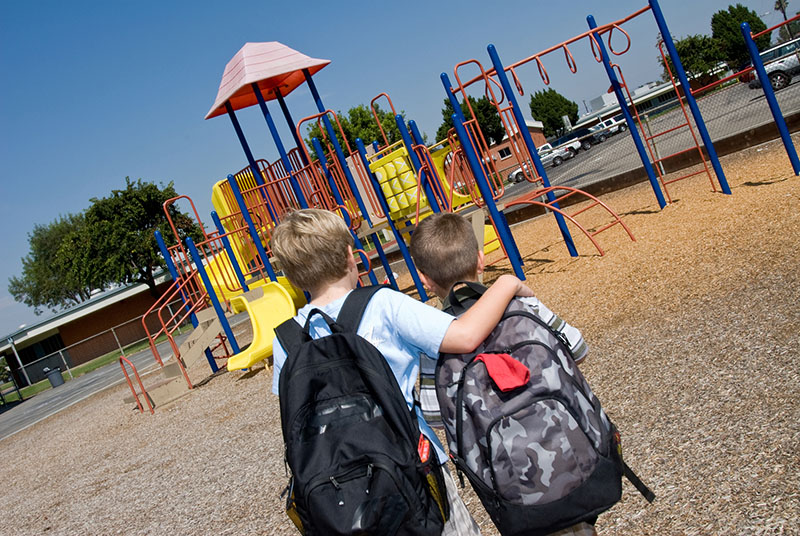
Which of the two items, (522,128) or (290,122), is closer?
(522,128)

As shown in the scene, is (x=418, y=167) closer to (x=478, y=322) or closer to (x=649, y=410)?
(x=649, y=410)

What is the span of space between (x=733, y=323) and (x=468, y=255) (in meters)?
3.18

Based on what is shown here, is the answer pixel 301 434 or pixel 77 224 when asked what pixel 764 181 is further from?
pixel 77 224

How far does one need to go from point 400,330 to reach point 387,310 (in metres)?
0.07

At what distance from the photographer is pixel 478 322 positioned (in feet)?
5.51

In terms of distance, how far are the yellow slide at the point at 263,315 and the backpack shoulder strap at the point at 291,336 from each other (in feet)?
24.3

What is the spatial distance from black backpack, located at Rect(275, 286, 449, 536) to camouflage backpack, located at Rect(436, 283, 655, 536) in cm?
17

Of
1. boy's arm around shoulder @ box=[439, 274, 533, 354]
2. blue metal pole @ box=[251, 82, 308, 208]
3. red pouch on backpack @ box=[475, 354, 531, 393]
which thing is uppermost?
blue metal pole @ box=[251, 82, 308, 208]

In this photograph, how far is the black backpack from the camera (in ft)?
5.17

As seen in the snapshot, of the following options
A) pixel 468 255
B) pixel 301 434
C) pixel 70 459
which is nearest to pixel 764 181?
pixel 468 255

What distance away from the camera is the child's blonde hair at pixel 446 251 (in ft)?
6.38

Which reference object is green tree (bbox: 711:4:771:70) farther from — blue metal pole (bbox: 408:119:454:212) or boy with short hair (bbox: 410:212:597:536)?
boy with short hair (bbox: 410:212:597:536)

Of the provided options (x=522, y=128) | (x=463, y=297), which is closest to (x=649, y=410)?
(x=463, y=297)

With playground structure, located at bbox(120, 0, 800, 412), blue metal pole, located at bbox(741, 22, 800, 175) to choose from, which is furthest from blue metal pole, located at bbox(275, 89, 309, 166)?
blue metal pole, located at bbox(741, 22, 800, 175)
